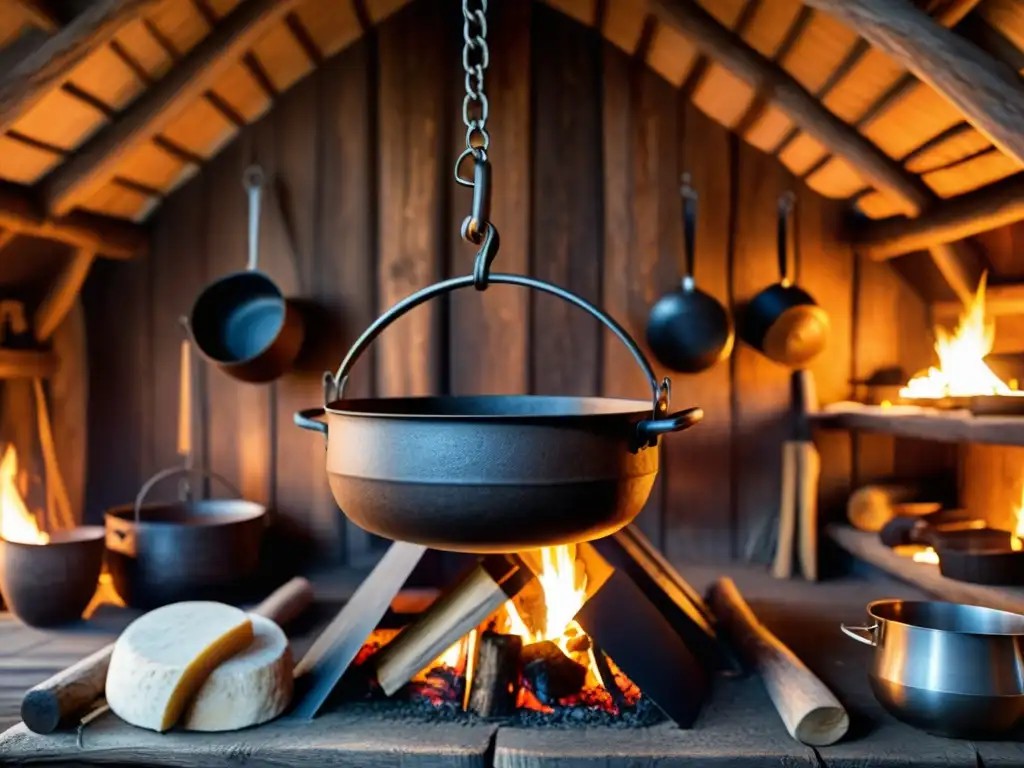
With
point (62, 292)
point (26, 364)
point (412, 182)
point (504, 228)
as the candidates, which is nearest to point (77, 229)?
point (62, 292)

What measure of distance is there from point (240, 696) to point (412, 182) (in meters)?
2.03

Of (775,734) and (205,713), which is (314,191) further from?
(775,734)

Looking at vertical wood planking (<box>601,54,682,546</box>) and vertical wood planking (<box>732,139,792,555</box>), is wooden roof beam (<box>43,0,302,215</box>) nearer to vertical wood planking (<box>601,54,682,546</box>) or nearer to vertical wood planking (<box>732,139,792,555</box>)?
vertical wood planking (<box>601,54,682,546</box>)

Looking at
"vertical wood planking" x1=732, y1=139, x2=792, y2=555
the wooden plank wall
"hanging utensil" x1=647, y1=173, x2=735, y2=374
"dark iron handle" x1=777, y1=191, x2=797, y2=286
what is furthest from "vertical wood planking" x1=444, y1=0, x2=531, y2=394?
"dark iron handle" x1=777, y1=191, x2=797, y2=286

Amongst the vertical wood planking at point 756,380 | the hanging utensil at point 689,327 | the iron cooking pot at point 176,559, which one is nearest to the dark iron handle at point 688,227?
the hanging utensil at point 689,327

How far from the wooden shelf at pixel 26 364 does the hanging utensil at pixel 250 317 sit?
0.57 metres

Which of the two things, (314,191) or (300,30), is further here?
(314,191)

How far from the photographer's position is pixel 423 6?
338cm

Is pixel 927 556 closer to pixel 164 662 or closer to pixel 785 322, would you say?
pixel 785 322

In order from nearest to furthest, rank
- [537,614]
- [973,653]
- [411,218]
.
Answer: [973,653] → [537,614] → [411,218]

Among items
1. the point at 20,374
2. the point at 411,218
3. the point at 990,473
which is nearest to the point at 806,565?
the point at 990,473

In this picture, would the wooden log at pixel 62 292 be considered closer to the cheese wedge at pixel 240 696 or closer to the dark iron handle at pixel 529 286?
the cheese wedge at pixel 240 696

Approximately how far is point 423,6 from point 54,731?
2.67 meters

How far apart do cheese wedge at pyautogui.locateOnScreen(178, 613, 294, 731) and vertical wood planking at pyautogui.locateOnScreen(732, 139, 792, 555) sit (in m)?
2.03
